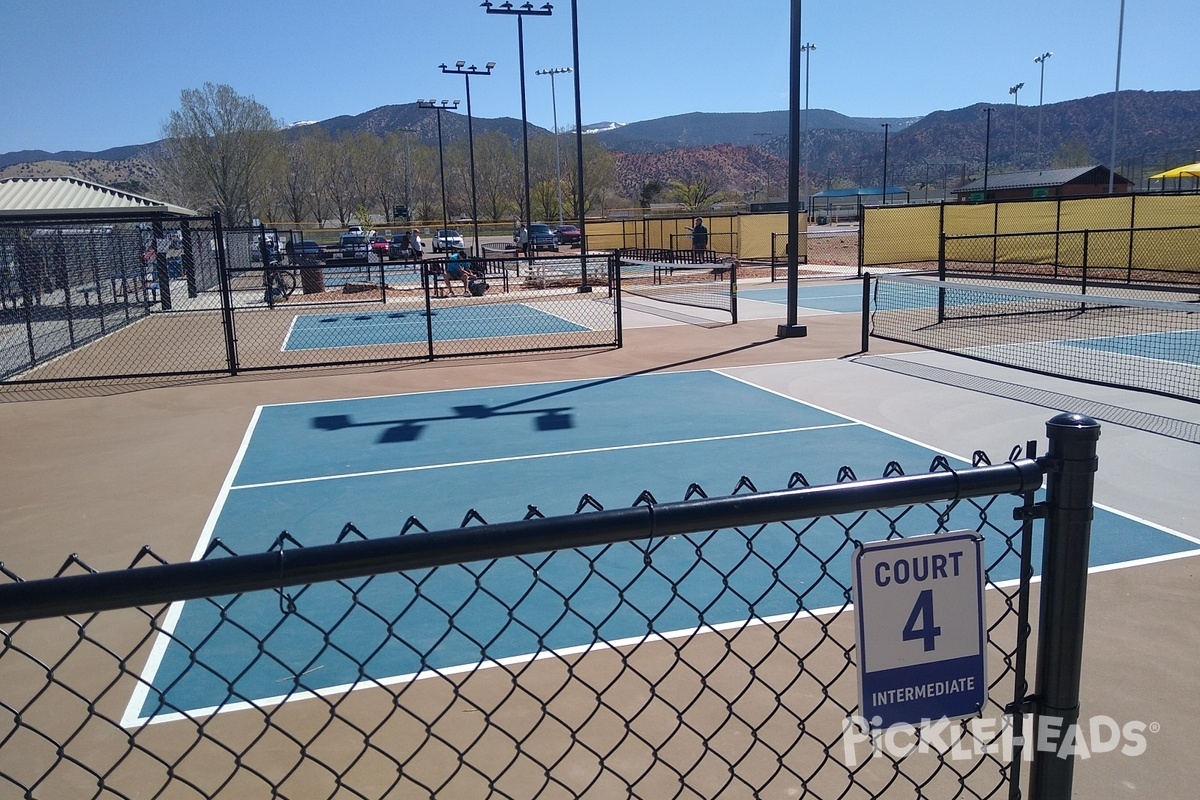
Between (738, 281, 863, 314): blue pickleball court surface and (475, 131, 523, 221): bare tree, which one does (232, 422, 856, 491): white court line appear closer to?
(738, 281, 863, 314): blue pickleball court surface

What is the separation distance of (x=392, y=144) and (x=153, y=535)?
109 metres

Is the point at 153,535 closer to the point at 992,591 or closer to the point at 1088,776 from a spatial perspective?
the point at 992,591

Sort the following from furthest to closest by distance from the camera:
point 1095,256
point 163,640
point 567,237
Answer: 1. point 567,237
2. point 1095,256
3. point 163,640

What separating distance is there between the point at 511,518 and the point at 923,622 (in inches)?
238

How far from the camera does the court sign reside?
7.41ft

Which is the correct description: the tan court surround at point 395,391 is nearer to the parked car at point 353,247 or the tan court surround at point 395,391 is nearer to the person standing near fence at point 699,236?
the person standing near fence at point 699,236

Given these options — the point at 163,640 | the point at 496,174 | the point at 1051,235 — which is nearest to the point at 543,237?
the point at 1051,235

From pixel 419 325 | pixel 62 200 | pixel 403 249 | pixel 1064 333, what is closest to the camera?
pixel 1064 333

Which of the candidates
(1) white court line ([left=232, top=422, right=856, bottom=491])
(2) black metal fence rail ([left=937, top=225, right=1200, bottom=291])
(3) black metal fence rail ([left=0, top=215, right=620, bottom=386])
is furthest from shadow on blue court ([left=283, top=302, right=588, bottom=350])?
(2) black metal fence rail ([left=937, top=225, right=1200, bottom=291])

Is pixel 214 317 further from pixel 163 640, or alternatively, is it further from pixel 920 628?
pixel 920 628

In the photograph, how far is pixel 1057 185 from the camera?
60.6 m

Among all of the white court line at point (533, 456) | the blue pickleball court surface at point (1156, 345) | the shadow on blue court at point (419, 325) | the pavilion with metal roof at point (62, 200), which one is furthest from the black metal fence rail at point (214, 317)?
the blue pickleball court surface at point (1156, 345)

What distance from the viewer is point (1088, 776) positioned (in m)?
4.26

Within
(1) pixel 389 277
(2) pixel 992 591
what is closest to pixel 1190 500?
(2) pixel 992 591
